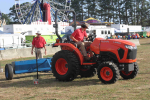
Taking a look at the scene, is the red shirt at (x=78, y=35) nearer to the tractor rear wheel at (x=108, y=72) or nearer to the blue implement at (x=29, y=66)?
the tractor rear wheel at (x=108, y=72)

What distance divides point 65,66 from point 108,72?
1.73 m

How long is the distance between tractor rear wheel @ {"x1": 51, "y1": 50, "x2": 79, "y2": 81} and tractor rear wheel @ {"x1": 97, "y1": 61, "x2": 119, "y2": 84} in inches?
32.8

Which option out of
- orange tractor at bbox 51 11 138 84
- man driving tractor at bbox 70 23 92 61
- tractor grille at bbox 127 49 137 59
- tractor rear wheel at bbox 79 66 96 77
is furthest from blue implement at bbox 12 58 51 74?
tractor grille at bbox 127 49 137 59

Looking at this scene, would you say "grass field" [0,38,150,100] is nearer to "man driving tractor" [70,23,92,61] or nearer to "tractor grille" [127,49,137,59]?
"tractor grille" [127,49,137,59]

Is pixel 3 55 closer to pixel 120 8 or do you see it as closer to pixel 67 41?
pixel 67 41

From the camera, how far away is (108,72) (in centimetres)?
693

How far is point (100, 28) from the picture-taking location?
39281mm

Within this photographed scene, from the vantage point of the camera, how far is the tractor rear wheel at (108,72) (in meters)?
6.71

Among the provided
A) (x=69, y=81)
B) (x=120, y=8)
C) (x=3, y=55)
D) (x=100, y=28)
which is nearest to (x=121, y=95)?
(x=69, y=81)

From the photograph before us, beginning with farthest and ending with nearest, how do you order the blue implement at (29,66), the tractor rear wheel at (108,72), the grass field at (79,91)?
the blue implement at (29,66)
the tractor rear wheel at (108,72)
the grass field at (79,91)

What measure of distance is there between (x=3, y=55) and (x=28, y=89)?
11026 millimetres

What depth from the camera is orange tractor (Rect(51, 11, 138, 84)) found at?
6887mm

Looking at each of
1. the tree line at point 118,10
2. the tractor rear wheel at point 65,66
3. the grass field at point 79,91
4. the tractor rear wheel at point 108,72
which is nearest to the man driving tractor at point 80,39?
the tractor rear wheel at point 65,66

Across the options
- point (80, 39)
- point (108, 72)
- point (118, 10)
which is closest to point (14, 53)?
point (80, 39)
